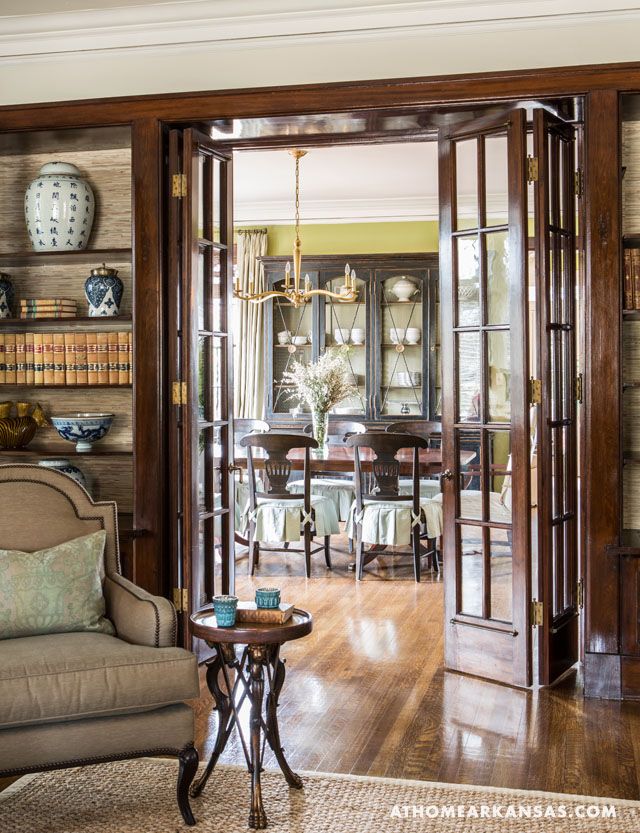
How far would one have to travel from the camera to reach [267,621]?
2.83 meters

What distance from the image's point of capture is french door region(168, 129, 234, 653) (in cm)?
416

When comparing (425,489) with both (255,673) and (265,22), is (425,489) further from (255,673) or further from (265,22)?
(255,673)

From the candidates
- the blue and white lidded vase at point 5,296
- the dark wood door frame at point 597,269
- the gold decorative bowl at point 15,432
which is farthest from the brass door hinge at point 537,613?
the blue and white lidded vase at point 5,296

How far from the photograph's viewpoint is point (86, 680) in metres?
2.71

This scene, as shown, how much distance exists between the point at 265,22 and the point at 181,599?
8.47 feet

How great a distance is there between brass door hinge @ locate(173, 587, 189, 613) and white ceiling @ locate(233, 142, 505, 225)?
11.3 feet

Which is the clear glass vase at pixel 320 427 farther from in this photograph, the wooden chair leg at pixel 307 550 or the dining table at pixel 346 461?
the wooden chair leg at pixel 307 550

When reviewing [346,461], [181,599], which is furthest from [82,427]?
[346,461]

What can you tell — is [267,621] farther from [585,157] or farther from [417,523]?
[417,523]

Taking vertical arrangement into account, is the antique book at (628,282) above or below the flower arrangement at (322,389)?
above

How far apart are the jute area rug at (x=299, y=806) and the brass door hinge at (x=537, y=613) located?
1137 millimetres

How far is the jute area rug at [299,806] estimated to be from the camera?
2693mm

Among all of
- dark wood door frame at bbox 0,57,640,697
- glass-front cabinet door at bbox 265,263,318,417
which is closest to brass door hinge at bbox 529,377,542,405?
dark wood door frame at bbox 0,57,640,697

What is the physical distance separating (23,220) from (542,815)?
11.4ft
